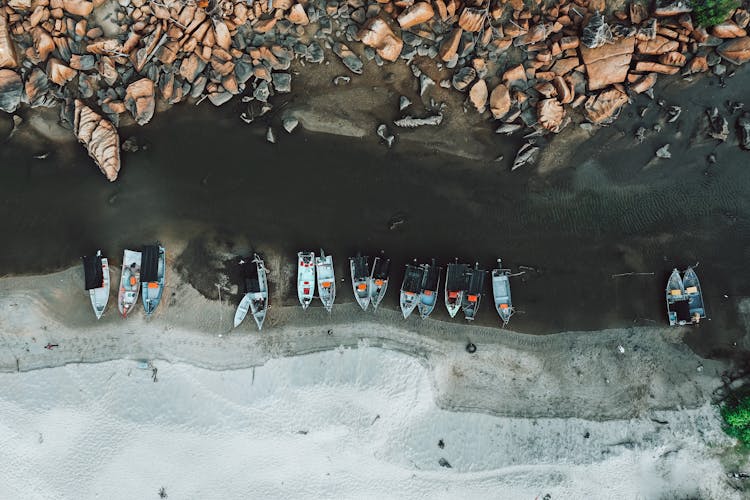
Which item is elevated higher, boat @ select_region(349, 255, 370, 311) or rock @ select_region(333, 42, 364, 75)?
rock @ select_region(333, 42, 364, 75)

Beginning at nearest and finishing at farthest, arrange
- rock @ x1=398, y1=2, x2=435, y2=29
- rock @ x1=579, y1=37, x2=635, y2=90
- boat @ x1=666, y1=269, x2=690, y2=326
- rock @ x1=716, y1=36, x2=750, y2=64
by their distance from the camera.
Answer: rock @ x1=398, y1=2, x2=435, y2=29
rock @ x1=579, y1=37, x2=635, y2=90
rock @ x1=716, y1=36, x2=750, y2=64
boat @ x1=666, y1=269, x2=690, y2=326

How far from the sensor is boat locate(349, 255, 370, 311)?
22.8 m

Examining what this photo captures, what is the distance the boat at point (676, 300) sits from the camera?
22.8 m

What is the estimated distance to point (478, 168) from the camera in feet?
76.8

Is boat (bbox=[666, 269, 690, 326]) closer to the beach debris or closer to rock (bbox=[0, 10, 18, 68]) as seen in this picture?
the beach debris

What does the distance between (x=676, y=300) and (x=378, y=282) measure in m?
15.3

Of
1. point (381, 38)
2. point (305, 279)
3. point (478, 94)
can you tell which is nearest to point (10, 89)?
point (305, 279)

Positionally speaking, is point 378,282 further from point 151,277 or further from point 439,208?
point 151,277

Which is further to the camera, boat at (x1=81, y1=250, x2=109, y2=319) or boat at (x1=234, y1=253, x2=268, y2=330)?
boat at (x1=234, y1=253, x2=268, y2=330)

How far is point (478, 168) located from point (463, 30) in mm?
6770

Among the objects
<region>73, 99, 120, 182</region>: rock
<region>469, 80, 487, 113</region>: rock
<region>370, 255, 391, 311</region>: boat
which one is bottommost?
<region>370, 255, 391, 311</region>: boat

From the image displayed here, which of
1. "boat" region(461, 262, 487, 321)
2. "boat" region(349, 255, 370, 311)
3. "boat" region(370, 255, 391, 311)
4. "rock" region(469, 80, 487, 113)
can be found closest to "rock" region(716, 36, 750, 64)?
"rock" region(469, 80, 487, 113)

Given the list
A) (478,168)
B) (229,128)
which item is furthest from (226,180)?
(478,168)

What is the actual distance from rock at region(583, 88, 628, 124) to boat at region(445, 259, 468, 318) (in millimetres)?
10087
